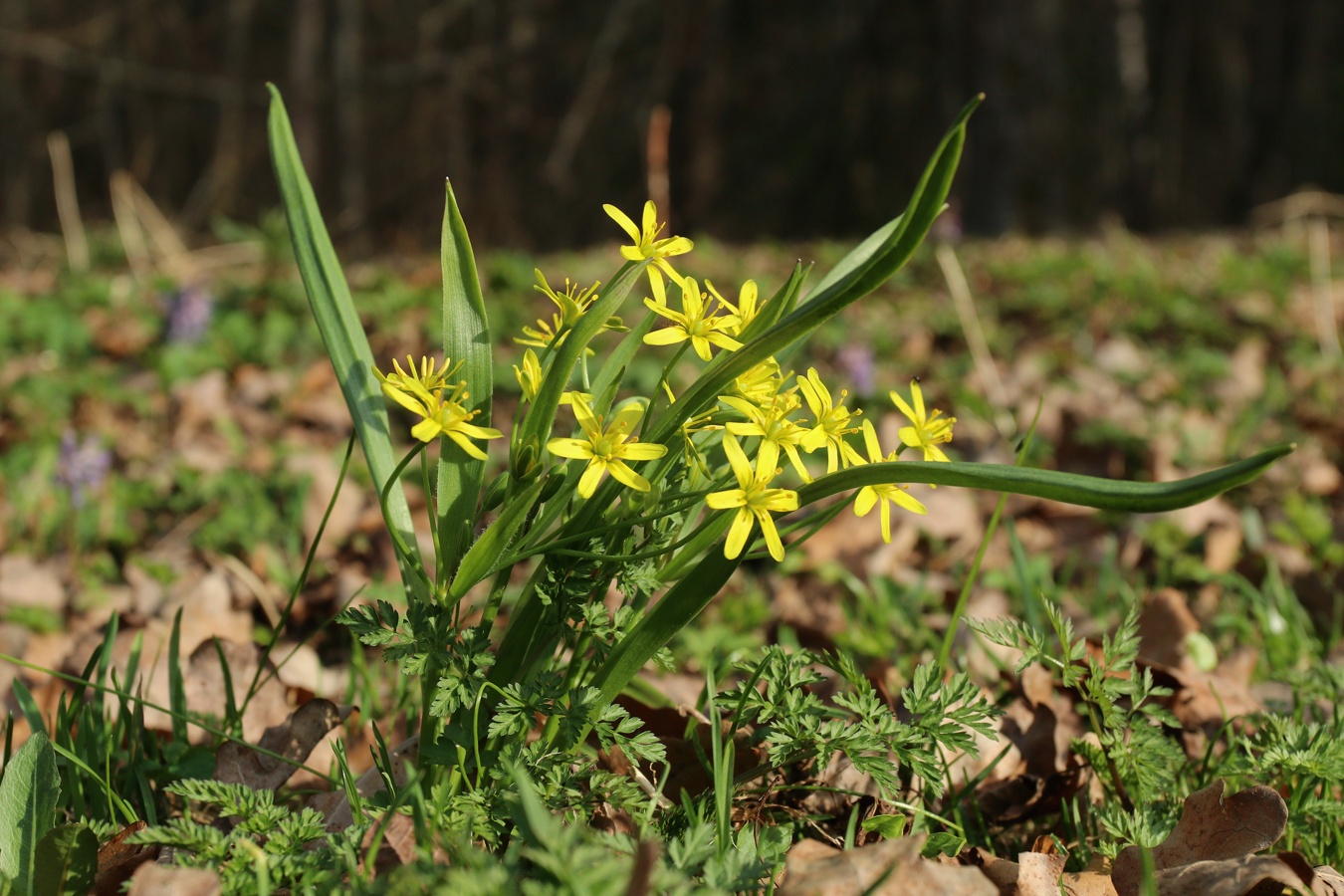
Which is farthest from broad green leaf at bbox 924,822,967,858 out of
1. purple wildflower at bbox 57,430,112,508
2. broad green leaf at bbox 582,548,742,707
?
purple wildflower at bbox 57,430,112,508

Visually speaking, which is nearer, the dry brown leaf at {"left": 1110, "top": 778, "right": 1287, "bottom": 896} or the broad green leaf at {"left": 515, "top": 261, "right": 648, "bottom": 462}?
the broad green leaf at {"left": 515, "top": 261, "right": 648, "bottom": 462}

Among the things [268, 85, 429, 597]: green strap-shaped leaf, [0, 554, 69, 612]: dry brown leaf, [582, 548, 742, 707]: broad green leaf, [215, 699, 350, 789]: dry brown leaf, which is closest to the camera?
[582, 548, 742, 707]: broad green leaf

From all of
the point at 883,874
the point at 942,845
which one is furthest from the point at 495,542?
the point at 942,845

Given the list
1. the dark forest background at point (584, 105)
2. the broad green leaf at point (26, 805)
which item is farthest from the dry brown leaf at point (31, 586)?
the dark forest background at point (584, 105)

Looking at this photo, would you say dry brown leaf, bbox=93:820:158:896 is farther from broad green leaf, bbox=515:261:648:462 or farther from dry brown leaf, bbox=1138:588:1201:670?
dry brown leaf, bbox=1138:588:1201:670

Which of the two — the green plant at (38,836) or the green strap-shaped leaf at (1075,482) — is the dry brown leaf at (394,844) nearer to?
Answer: the green plant at (38,836)

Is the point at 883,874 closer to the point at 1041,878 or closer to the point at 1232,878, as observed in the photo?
the point at 1041,878

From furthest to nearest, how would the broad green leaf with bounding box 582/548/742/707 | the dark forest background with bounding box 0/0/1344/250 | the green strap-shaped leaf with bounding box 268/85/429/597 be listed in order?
the dark forest background with bounding box 0/0/1344/250 → the green strap-shaped leaf with bounding box 268/85/429/597 → the broad green leaf with bounding box 582/548/742/707
